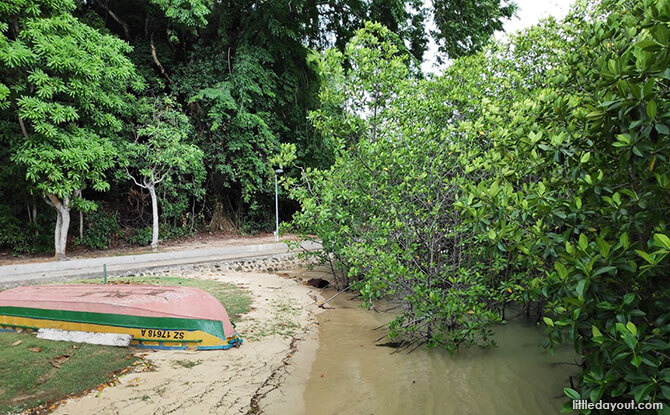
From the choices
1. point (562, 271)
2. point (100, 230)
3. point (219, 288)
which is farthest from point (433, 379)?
point (100, 230)

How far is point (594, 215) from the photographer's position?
2.50 metres

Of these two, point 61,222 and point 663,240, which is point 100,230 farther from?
point 663,240

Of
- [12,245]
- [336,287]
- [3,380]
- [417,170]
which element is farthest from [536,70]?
[12,245]

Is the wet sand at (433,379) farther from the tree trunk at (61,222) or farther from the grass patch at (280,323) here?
the tree trunk at (61,222)

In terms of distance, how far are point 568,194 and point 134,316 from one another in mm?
5199

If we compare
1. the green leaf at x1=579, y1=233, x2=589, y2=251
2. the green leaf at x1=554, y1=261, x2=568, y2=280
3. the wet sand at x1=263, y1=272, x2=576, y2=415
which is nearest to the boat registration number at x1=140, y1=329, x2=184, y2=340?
the wet sand at x1=263, y1=272, x2=576, y2=415

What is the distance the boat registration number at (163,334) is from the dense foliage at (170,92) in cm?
844

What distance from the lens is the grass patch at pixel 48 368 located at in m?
3.75

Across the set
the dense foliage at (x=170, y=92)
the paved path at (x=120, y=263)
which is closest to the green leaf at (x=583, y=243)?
the paved path at (x=120, y=263)

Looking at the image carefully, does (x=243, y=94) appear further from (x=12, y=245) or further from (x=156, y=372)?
(x=156, y=372)

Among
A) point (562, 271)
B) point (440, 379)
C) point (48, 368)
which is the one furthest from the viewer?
point (440, 379)

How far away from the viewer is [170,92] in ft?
55.4

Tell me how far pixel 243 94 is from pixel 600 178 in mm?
15484

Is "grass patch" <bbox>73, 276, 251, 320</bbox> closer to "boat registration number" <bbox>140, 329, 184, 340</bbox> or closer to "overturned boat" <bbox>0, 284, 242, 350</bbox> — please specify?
"overturned boat" <bbox>0, 284, 242, 350</bbox>
